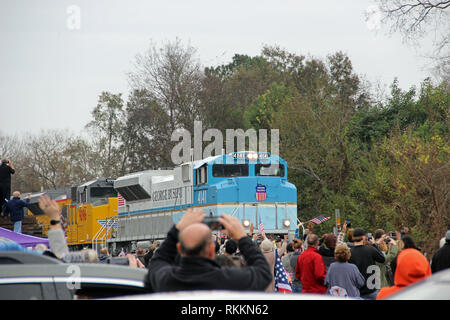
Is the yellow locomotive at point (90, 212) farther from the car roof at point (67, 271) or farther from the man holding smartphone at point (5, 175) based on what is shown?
the car roof at point (67, 271)

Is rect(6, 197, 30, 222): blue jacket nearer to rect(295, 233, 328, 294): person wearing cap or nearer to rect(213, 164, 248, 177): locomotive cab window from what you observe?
rect(213, 164, 248, 177): locomotive cab window

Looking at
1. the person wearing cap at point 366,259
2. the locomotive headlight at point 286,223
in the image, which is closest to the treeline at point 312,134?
the locomotive headlight at point 286,223

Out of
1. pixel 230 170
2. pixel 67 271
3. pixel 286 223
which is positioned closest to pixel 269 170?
pixel 230 170

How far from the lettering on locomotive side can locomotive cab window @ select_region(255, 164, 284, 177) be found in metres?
3.17

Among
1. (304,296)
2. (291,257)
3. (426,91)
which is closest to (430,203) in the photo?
(291,257)

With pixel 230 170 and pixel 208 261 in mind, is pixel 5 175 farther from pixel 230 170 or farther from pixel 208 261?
pixel 208 261

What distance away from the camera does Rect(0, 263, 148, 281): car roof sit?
4.79 meters

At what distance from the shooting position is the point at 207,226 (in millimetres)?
4887

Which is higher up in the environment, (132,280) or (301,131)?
(301,131)

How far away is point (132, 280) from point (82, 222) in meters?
32.2

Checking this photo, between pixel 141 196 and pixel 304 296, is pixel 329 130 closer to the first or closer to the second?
pixel 141 196

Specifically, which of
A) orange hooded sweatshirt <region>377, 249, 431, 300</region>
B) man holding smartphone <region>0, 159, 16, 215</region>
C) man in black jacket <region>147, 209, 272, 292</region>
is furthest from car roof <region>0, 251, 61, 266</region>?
man holding smartphone <region>0, 159, 16, 215</region>

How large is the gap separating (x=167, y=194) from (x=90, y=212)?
7.97 meters
